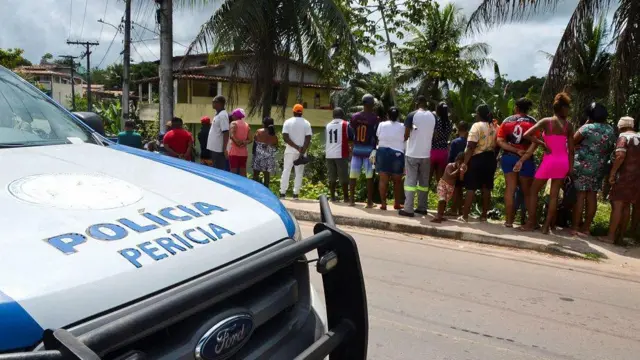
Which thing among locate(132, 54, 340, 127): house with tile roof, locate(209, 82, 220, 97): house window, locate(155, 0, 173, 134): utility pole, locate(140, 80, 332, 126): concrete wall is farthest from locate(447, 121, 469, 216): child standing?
locate(209, 82, 220, 97): house window

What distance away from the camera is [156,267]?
5.44ft

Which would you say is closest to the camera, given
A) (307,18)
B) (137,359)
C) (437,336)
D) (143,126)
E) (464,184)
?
(137,359)

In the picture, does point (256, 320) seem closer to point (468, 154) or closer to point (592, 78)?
point (468, 154)

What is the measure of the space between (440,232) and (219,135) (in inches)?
170

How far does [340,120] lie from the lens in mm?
9203

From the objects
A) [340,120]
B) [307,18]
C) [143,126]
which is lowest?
[143,126]

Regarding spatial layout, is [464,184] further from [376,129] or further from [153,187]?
[153,187]

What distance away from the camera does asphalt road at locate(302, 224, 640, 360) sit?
3.64 meters

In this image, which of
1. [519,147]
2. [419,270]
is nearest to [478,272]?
[419,270]

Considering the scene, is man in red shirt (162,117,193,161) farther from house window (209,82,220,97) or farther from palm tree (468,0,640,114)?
house window (209,82,220,97)

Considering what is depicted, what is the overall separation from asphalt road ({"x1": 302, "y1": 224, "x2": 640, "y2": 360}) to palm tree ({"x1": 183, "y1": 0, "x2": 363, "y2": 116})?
999cm

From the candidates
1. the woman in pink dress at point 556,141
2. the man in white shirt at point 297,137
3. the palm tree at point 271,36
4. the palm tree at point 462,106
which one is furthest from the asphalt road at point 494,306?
the palm tree at point 462,106

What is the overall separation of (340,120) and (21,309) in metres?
8.05

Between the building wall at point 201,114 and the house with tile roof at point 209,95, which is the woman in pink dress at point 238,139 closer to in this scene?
the building wall at point 201,114
